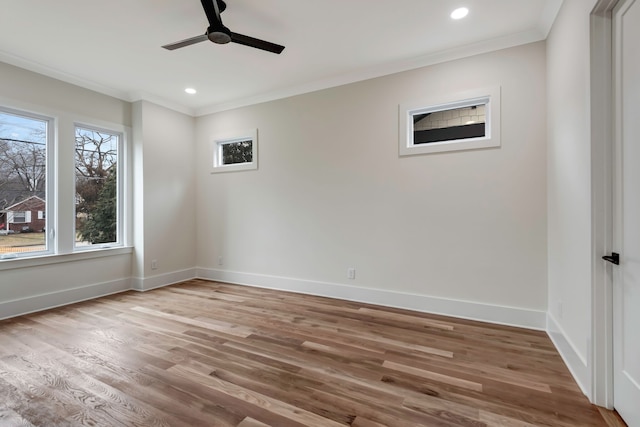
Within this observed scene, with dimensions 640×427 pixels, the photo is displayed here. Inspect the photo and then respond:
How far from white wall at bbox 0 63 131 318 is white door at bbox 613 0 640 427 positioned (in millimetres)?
5308

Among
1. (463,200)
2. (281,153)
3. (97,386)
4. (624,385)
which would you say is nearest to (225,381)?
(97,386)

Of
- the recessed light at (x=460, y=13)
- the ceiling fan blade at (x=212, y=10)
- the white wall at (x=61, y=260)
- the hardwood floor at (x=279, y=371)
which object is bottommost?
the hardwood floor at (x=279, y=371)

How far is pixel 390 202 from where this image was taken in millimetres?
3549

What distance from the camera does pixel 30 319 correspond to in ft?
10.6

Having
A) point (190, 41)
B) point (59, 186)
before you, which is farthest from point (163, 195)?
point (190, 41)

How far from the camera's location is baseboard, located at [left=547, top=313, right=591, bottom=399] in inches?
73.0

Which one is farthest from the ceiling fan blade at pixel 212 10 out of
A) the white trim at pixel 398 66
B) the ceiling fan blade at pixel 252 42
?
the white trim at pixel 398 66

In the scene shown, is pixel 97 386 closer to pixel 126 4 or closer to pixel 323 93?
pixel 126 4

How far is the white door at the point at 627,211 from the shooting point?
4.88ft

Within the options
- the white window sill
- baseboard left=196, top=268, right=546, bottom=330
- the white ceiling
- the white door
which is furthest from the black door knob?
the white window sill

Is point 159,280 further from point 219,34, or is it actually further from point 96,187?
point 219,34

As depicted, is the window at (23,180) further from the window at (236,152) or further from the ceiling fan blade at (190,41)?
the ceiling fan blade at (190,41)

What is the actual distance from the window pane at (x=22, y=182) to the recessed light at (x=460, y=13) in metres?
4.74

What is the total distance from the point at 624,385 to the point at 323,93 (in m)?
3.83
